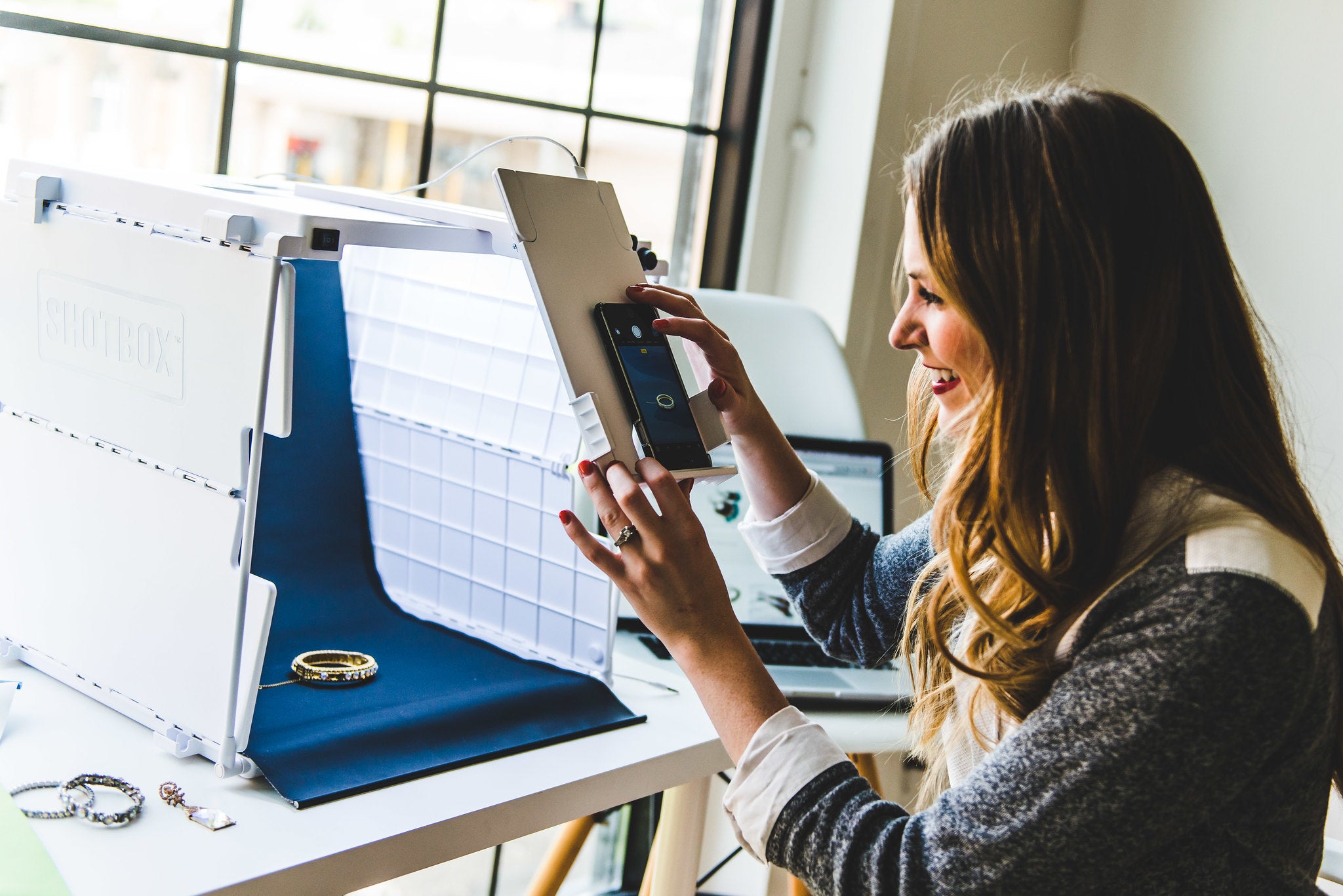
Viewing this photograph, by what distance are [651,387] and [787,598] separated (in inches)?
20.7

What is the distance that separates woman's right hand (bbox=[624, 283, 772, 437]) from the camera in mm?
868

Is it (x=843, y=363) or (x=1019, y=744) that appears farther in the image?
(x=843, y=363)

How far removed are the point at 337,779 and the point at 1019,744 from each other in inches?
18.2

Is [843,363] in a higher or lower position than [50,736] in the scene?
higher

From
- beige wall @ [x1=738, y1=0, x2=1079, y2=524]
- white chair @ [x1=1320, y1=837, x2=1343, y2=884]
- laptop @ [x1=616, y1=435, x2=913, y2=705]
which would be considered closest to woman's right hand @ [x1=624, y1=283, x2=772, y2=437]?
laptop @ [x1=616, y1=435, x2=913, y2=705]

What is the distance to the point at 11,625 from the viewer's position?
0.95 meters

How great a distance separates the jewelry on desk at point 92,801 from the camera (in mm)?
720

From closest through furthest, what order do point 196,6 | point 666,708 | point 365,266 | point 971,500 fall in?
point 971,500, point 666,708, point 365,266, point 196,6

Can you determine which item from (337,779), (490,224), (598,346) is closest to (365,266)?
(490,224)

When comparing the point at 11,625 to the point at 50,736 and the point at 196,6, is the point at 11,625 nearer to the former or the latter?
the point at 50,736

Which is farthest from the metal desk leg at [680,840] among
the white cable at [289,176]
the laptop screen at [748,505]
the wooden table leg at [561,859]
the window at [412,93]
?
the window at [412,93]

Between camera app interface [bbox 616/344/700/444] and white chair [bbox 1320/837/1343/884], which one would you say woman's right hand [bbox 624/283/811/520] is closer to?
camera app interface [bbox 616/344/700/444]

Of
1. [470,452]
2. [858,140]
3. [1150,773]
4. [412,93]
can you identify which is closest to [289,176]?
[412,93]

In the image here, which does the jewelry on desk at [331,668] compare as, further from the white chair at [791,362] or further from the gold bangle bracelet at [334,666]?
the white chair at [791,362]
